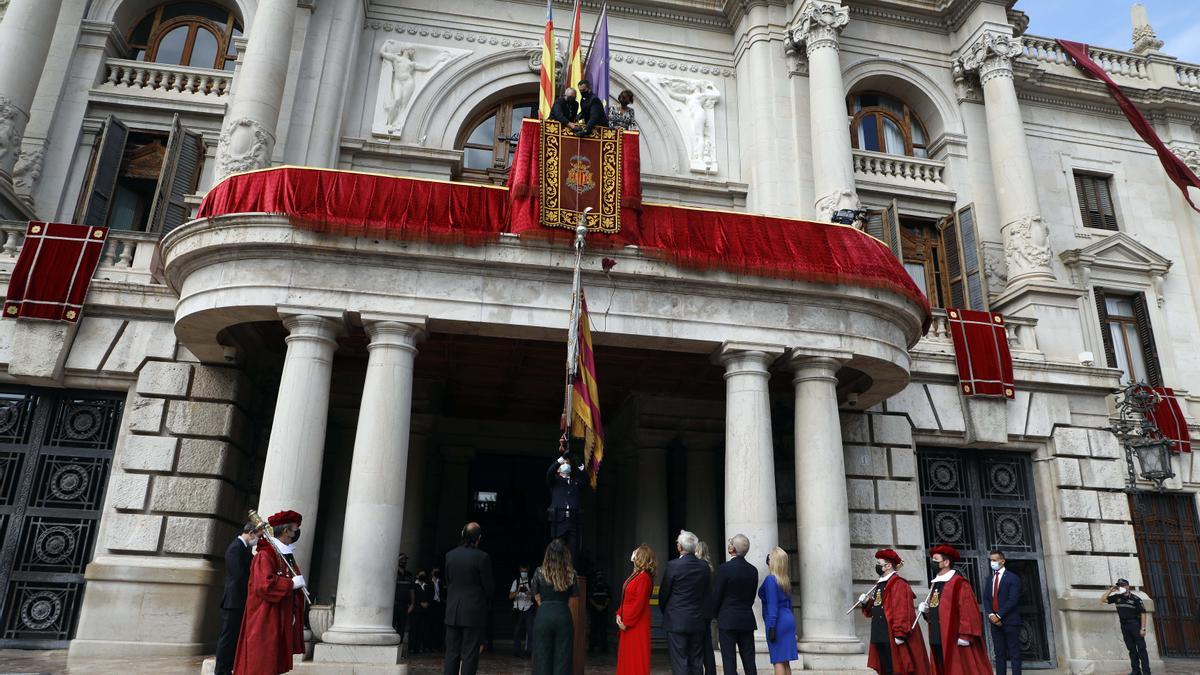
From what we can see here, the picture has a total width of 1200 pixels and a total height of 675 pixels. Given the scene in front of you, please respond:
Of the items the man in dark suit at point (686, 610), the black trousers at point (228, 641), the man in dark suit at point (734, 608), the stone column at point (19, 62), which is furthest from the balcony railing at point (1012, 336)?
the stone column at point (19, 62)

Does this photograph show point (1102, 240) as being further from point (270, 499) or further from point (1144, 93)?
point (270, 499)

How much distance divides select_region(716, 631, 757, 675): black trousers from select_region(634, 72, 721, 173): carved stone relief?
45.3 feet

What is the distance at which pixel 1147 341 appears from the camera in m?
23.6

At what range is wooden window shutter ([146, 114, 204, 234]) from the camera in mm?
17750

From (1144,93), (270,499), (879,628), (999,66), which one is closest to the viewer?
(879,628)

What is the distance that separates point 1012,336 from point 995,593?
351 inches

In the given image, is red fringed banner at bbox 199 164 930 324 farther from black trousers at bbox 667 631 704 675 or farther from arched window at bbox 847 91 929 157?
arched window at bbox 847 91 929 157

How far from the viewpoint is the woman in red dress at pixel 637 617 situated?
9.80 m

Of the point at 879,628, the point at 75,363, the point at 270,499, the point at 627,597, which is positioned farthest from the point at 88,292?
the point at 879,628

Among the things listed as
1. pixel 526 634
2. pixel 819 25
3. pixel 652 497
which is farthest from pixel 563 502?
pixel 819 25

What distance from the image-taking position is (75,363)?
15555 mm

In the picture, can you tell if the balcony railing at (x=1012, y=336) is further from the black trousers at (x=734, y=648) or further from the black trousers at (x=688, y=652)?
the black trousers at (x=688, y=652)

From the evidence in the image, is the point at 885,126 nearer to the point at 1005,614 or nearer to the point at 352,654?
the point at 1005,614

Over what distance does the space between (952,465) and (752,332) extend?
810 cm
